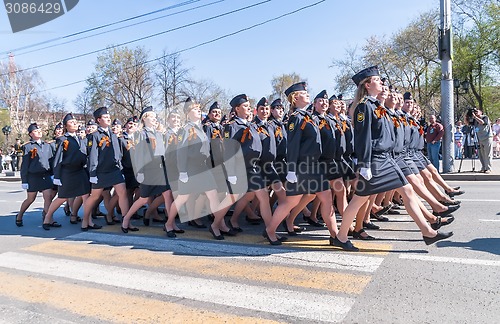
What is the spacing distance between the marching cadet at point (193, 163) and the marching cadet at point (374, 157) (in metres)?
2.14

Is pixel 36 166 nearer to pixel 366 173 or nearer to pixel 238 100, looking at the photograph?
pixel 238 100

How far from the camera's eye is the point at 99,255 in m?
5.55

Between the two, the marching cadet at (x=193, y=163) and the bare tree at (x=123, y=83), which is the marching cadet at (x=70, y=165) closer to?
the marching cadet at (x=193, y=163)

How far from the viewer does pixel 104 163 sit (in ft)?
22.9

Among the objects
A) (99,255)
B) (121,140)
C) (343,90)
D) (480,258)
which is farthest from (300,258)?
(343,90)

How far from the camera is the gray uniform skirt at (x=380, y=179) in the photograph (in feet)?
15.8

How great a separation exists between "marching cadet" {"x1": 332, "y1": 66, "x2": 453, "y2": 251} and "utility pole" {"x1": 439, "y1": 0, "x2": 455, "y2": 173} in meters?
9.25

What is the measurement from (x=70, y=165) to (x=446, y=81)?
11.3 metres

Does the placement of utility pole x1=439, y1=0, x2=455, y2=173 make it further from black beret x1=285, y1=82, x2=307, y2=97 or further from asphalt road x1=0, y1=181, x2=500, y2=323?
black beret x1=285, y1=82, x2=307, y2=97

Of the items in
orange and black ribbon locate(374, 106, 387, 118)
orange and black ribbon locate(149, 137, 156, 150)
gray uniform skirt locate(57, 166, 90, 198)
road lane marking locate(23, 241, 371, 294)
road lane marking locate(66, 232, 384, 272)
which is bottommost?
road lane marking locate(23, 241, 371, 294)

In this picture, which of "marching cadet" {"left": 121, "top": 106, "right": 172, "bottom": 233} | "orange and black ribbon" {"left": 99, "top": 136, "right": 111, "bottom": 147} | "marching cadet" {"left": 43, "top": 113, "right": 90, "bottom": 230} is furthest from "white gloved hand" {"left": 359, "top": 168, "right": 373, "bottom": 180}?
"marching cadet" {"left": 43, "top": 113, "right": 90, "bottom": 230}

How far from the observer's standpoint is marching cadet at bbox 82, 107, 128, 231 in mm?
6969

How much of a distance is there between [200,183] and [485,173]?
391 inches

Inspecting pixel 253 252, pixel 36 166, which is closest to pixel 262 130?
pixel 253 252
